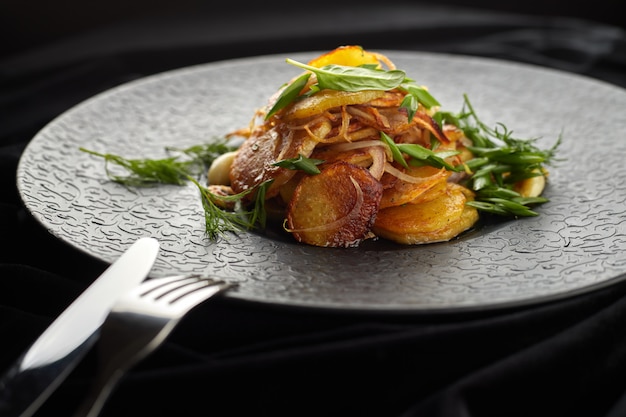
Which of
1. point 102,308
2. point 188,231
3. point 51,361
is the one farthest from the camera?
point 188,231

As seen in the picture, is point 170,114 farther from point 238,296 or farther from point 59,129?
point 238,296

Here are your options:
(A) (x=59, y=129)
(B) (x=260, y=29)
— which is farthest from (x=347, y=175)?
(B) (x=260, y=29)

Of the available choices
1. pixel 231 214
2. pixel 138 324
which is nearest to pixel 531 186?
pixel 231 214

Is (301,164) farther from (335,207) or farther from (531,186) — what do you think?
(531,186)

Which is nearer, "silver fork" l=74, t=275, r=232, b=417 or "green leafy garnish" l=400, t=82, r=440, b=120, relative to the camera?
"silver fork" l=74, t=275, r=232, b=417

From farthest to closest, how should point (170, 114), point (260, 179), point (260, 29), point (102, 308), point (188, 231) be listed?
1. point (260, 29)
2. point (170, 114)
3. point (260, 179)
4. point (188, 231)
5. point (102, 308)

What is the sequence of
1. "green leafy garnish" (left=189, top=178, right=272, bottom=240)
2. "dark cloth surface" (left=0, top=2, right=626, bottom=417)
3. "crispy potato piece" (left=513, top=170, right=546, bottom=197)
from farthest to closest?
"crispy potato piece" (left=513, top=170, right=546, bottom=197), "green leafy garnish" (left=189, top=178, right=272, bottom=240), "dark cloth surface" (left=0, top=2, right=626, bottom=417)

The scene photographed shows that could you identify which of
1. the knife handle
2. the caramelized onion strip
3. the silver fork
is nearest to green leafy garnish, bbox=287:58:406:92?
the caramelized onion strip

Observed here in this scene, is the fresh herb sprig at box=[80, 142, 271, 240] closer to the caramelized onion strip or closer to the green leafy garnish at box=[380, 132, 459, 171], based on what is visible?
the caramelized onion strip
